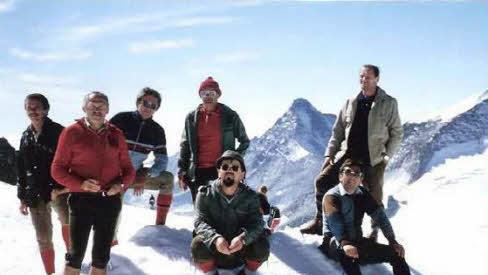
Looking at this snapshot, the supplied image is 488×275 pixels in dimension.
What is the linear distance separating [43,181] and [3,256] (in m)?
2.62

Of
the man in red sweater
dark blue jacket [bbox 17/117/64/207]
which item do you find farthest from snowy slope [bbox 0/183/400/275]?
the man in red sweater

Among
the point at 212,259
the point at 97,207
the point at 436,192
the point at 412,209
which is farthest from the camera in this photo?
the point at 436,192

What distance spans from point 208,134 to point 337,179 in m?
2.49

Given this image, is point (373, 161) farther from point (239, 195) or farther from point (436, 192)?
point (436, 192)

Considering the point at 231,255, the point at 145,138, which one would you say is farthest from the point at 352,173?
the point at 145,138

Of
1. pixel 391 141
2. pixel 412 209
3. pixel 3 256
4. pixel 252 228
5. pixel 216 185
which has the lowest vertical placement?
pixel 412 209

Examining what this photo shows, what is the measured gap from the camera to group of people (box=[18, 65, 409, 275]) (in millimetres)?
6332

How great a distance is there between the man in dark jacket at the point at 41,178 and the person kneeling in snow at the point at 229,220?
2.41 meters

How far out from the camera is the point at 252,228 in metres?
6.75

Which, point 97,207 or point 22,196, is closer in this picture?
point 97,207

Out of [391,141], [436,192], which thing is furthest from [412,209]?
[391,141]

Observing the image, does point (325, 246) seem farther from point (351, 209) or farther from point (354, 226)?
point (351, 209)

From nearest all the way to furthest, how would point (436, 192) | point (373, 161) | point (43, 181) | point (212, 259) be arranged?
point (212, 259) → point (43, 181) → point (373, 161) → point (436, 192)

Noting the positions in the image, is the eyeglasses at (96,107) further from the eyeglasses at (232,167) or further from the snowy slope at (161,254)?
the snowy slope at (161,254)
